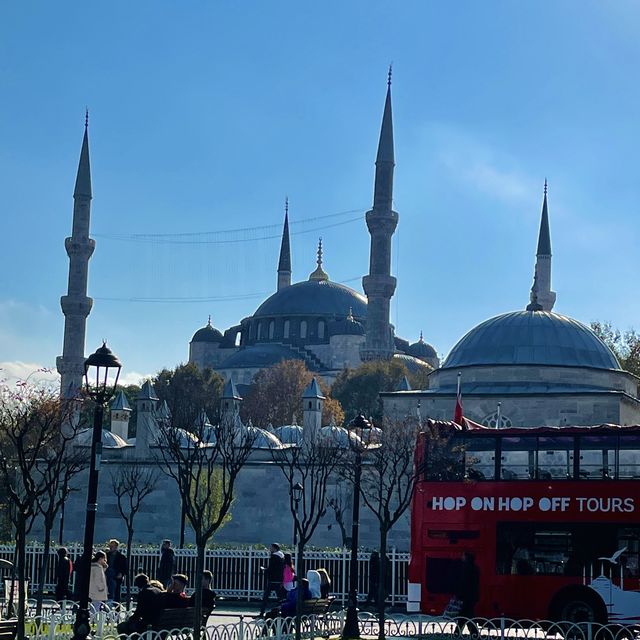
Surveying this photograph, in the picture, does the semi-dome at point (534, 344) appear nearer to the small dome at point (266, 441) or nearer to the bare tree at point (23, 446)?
the small dome at point (266, 441)

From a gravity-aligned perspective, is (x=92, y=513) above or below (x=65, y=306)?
below

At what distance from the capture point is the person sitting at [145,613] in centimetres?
1423

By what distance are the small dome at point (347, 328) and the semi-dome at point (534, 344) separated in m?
46.7

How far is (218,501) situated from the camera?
41.5 m

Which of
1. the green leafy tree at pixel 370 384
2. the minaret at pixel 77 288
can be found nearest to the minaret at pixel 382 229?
the green leafy tree at pixel 370 384

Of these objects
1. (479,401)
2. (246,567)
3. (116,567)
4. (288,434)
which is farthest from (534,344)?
(116,567)

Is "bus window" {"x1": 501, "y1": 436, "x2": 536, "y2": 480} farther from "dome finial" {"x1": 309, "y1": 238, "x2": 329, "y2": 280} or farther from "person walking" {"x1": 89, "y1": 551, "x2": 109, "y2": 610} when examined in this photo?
"dome finial" {"x1": 309, "y1": 238, "x2": 329, "y2": 280}

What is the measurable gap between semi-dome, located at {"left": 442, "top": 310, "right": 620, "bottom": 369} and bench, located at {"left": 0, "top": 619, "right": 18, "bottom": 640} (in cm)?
2868

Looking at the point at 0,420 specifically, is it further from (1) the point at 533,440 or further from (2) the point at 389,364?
(2) the point at 389,364

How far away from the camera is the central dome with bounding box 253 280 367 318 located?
96.7 metres

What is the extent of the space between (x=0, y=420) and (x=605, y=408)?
18.4 metres

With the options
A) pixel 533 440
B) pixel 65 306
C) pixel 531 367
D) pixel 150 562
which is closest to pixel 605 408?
pixel 531 367

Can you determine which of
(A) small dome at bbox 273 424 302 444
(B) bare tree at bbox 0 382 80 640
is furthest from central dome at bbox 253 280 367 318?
(B) bare tree at bbox 0 382 80 640

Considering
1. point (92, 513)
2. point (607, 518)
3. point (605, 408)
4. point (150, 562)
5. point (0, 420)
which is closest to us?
point (92, 513)
